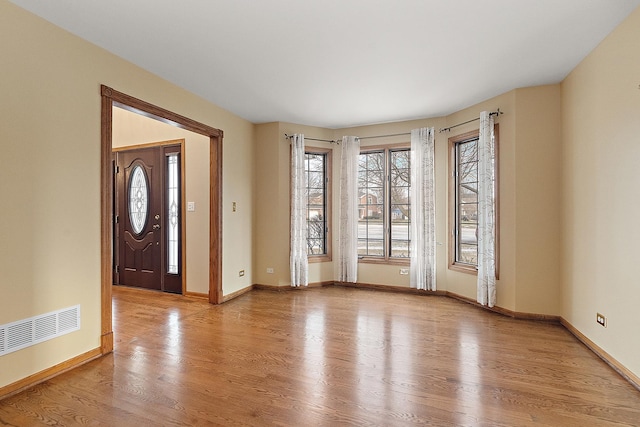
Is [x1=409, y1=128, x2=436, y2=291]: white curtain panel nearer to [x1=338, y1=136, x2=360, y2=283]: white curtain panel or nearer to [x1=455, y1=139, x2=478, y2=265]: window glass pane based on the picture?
[x1=455, y1=139, x2=478, y2=265]: window glass pane

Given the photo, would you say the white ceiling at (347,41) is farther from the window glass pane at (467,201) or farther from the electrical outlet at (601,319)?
the electrical outlet at (601,319)

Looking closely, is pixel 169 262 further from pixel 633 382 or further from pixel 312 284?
pixel 633 382

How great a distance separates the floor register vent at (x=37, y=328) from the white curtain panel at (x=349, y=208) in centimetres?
364

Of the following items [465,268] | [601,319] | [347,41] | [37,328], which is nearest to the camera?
[37,328]

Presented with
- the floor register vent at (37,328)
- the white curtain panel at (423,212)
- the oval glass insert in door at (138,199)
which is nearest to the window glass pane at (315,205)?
the white curtain panel at (423,212)

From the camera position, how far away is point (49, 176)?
7.97ft

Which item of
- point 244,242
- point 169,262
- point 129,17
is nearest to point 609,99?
point 129,17

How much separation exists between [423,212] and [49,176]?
438 cm

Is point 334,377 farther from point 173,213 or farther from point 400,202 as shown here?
point 173,213

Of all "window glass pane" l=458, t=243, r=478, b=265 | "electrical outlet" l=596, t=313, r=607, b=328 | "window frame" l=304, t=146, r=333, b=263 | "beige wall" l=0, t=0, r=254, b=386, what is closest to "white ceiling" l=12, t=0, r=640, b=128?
"beige wall" l=0, t=0, r=254, b=386

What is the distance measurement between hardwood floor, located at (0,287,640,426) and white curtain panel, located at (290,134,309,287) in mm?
1302

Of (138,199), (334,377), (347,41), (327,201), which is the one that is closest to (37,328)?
(334,377)

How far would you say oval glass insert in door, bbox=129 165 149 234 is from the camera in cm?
506

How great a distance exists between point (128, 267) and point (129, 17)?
4.08 m
